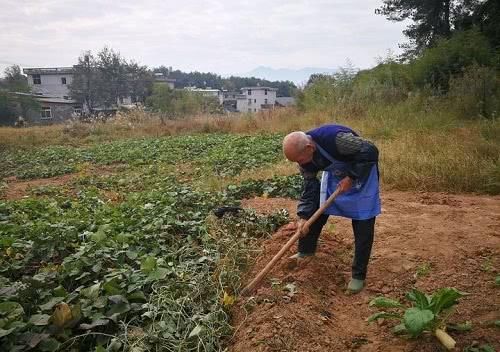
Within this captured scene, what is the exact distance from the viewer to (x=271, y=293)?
2.79 metres

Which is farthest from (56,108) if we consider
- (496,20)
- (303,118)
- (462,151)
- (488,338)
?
(488,338)

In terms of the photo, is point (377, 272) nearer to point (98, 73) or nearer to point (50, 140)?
point (50, 140)

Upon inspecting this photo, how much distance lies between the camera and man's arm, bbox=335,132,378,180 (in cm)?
273

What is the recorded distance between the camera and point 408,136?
762 centimetres

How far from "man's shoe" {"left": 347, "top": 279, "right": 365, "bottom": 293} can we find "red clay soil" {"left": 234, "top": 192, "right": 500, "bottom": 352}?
0.05 m

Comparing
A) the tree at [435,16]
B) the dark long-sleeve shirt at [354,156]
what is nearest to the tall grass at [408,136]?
the dark long-sleeve shirt at [354,156]

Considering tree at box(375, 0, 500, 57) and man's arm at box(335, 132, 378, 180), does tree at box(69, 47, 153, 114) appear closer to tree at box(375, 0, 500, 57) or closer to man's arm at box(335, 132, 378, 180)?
tree at box(375, 0, 500, 57)

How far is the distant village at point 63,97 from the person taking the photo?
36.0 m

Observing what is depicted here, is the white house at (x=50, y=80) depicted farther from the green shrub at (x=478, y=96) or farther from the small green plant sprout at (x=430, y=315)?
the small green plant sprout at (x=430, y=315)

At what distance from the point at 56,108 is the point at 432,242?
134 feet

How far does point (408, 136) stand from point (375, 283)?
5245 millimetres

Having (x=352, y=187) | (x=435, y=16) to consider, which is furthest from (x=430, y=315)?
(x=435, y=16)

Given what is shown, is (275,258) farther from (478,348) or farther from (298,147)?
(478,348)

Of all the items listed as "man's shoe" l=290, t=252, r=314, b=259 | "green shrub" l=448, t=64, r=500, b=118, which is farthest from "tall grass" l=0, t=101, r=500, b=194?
"man's shoe" l=290, t=252, r=314, b=259
